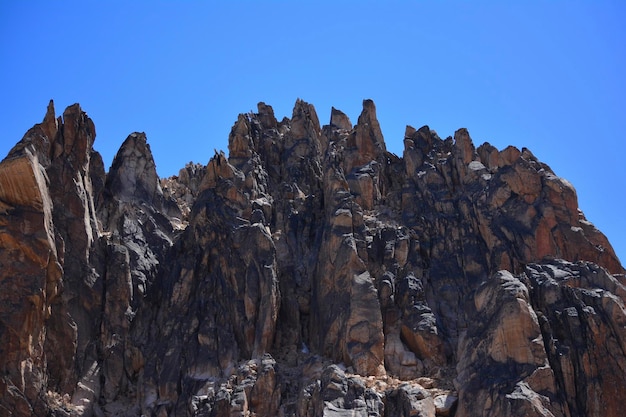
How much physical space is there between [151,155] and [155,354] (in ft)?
81.7

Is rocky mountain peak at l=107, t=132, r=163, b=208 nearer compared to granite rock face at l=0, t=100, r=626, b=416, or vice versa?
granite rock face at l=0, t=100, r=626, b=416

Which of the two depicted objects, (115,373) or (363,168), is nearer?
(115,373)

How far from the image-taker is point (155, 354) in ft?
210

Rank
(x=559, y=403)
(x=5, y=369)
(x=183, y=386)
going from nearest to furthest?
(x=559, y=403)
(x=5, y=369)
(x=183, y=386)

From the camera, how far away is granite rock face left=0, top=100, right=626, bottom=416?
52.1 m

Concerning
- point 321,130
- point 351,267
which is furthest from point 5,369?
point 321,130

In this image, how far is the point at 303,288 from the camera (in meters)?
68.6

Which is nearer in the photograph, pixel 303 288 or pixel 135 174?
pixel 303 288

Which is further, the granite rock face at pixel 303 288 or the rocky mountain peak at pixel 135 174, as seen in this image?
the rocky mountain peak at pixel 135 174

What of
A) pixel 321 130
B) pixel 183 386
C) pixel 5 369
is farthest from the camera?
pixel 321 130

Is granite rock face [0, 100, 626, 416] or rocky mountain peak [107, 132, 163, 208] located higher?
rocky mountain peak [107, 132, 163, 208]

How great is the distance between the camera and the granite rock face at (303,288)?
171ft

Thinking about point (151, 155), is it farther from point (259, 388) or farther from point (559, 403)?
point (559, 403)

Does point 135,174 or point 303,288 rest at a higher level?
point 135,174
